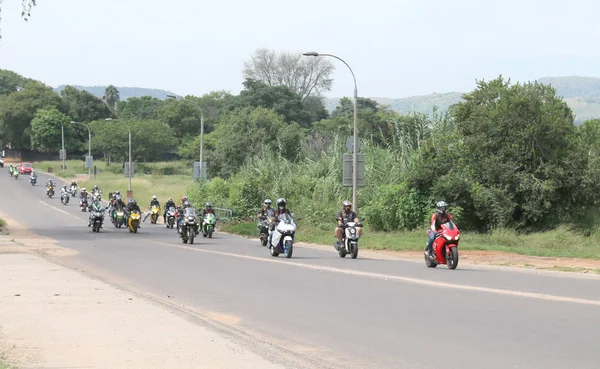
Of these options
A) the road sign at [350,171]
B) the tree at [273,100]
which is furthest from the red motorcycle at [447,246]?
the tree at [273,100]

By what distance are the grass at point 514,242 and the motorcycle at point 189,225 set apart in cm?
498

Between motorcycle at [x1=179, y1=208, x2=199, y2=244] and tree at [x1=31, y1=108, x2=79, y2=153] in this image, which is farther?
tree at [x1=31, y1=108, x2=79, y2=153]

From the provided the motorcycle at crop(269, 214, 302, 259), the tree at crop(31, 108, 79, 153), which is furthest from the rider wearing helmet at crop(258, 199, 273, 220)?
the tree at crop(31, 108, 79, 153)

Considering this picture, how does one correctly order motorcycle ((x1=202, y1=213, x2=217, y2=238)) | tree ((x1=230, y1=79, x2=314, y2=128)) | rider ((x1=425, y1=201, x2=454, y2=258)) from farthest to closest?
tree ((x1=230, y1=79, x2=314, y2=128))
motorcycle ((x1=202, y1=213, x2=217, y2=238))
rider ((x1=425, y1=201, x2=454, y2=258))

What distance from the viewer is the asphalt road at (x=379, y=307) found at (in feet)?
31.9

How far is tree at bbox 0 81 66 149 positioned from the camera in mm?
134625

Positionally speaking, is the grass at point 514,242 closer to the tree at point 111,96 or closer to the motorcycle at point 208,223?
the motorcycle at point 208,223

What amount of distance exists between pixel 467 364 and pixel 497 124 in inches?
965

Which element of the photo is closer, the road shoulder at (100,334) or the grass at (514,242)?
the road shoulder at (100,334)

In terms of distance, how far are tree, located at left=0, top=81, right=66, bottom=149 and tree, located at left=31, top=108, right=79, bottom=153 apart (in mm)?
2470

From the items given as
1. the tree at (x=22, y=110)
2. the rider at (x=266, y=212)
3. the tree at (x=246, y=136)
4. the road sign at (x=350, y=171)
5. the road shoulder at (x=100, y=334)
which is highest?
the tree at (x=22, y=110)

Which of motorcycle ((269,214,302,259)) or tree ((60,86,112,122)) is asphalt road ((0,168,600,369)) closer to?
motorcycle ((269,214,302,259))

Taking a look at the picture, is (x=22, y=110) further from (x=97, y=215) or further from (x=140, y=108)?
(x=97, y=215)

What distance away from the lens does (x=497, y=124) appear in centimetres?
3253
